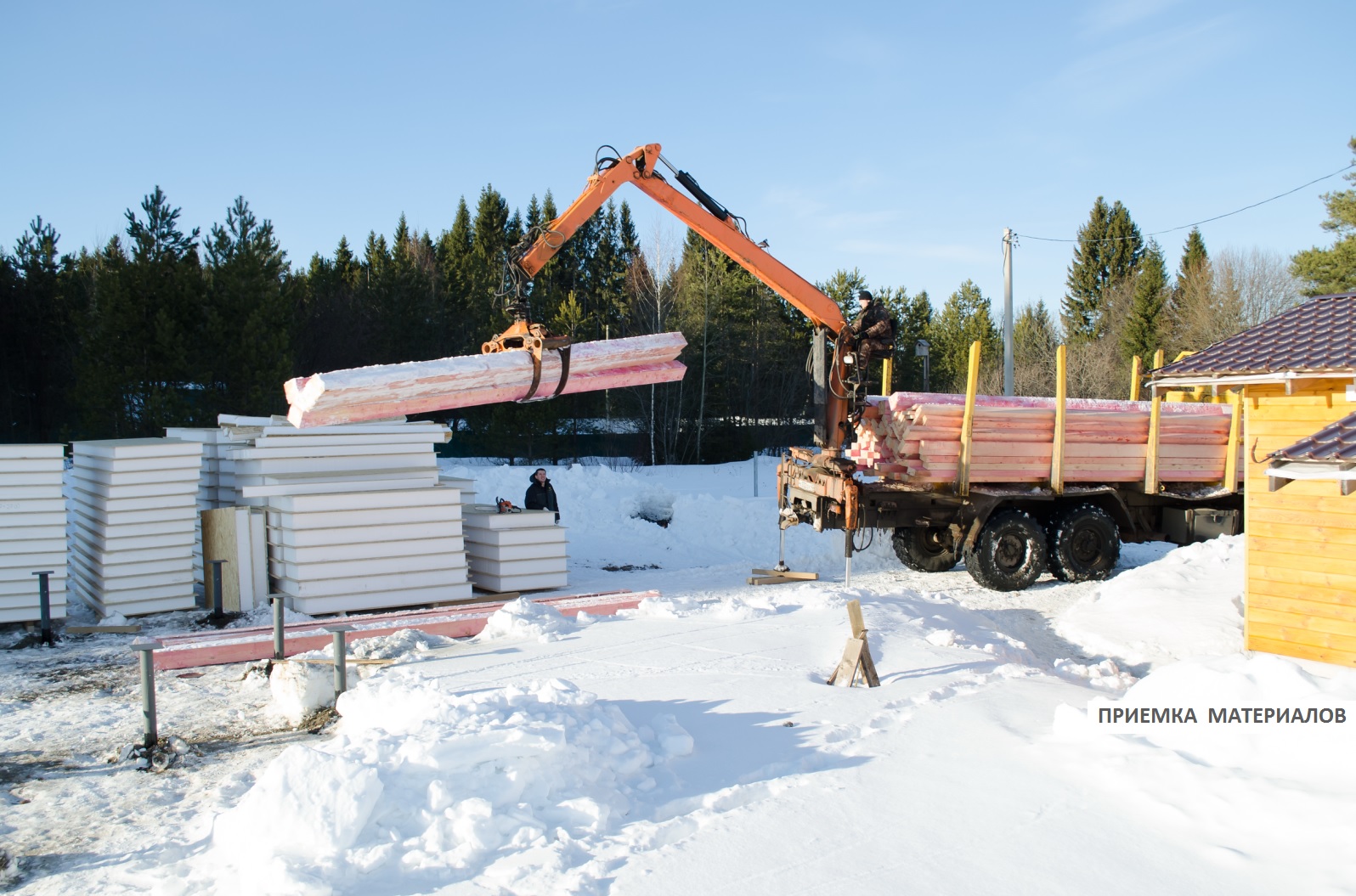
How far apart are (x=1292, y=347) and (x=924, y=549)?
242 inches

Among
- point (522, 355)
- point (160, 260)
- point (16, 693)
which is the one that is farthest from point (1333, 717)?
point (160, 260)

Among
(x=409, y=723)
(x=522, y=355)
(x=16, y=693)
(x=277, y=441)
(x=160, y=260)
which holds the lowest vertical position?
(x=16, y=693)

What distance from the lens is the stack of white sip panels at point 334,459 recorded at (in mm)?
11062

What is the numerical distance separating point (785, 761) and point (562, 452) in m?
27.1

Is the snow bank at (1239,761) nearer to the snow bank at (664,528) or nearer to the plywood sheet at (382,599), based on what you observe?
the plywood sheet at (382,599)

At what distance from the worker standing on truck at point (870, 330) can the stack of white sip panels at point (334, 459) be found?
17.4 feet

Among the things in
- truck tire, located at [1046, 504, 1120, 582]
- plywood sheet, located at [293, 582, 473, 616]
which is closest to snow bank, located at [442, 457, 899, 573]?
truck tire, located at [1046, 504, 1120, 582]

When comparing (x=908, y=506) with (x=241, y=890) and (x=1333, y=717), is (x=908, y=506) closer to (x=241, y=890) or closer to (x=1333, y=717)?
(x=1333, y=717)

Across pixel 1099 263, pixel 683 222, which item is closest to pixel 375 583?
pixel 683 222

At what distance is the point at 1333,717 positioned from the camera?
5.85 metres

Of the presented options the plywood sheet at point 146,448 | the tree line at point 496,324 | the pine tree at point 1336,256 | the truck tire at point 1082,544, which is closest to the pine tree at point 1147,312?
the tree line at point 496,324

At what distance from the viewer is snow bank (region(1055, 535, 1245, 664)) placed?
937 centimetres

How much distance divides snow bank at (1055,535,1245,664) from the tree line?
33.5 ft

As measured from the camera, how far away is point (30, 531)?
10.5m
